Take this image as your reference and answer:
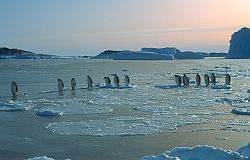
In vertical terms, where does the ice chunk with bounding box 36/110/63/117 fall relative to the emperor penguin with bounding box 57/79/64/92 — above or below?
below

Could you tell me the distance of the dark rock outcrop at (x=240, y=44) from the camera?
10950 cm

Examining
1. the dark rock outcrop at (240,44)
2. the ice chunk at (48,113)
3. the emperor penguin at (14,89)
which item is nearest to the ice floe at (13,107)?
the ice chunk at (48,113)

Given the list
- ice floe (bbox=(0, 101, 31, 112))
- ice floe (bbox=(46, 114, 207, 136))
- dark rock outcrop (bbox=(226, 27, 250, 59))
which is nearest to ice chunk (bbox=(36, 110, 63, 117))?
ice floe (bbox=(0, 101, 31, 112))

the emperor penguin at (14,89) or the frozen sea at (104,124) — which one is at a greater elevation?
the emperor penguin at (14,89)

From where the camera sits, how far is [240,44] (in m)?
113

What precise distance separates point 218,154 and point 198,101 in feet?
43.8

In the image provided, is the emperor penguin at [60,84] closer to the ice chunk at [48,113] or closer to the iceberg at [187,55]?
the ice chunk at [48,113]

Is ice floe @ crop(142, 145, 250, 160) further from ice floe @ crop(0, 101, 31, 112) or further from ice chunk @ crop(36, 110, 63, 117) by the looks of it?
ice floe @ crop(0, 101, 31, 112)

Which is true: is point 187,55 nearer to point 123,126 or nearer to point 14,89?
point 14,89

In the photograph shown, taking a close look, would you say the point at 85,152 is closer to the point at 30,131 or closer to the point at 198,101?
the point at 30,131

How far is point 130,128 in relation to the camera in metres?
13.8

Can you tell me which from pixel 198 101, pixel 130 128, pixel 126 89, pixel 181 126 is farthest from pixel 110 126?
pixel 126 89

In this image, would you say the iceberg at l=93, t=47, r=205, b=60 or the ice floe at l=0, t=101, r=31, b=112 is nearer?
the ice floe at l=0, t=101, r=31, b=112

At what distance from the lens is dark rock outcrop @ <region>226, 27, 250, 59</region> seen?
4311 inches
